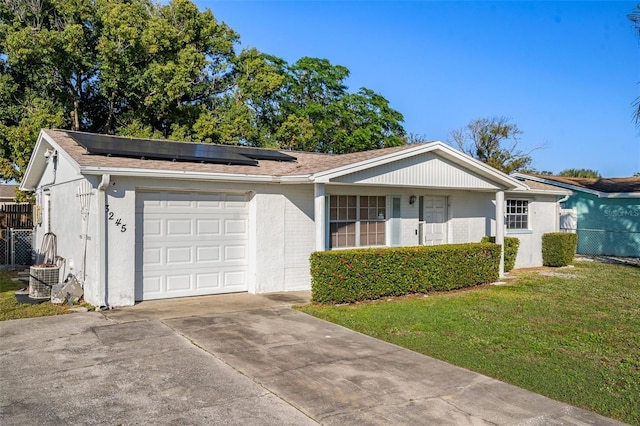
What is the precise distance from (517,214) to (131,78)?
16.8m

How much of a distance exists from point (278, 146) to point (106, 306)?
19046mm

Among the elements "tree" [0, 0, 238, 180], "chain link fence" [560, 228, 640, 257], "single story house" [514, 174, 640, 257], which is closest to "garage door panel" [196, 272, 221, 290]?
"tree" [0, 0, 238, 180]

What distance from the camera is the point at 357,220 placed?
43.4 ft

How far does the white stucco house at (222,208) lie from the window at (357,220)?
28 mm

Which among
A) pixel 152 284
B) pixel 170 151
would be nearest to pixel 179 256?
pixel 152 284

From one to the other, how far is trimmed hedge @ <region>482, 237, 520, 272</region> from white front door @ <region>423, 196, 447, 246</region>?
1637 mm

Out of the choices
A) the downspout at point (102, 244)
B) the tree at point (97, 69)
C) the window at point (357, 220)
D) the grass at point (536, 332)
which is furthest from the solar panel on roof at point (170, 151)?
the tree at point (97, 69)

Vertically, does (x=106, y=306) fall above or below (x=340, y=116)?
below

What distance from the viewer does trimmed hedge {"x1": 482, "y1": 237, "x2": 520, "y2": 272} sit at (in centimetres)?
1596

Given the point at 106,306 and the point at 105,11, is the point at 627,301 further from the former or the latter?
the point at 105,11

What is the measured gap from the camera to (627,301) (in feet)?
36.7

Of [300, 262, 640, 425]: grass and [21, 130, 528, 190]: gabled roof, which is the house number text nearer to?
[21, 130, 528, 190]: gabled roof

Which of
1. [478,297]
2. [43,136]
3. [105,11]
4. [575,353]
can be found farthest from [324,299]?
[105,11]

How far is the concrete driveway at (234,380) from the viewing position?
4.93 m
